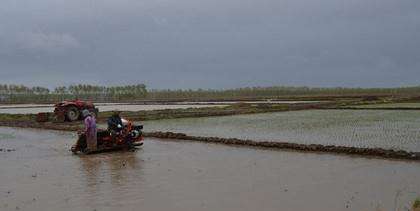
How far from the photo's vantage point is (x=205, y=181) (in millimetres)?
10883

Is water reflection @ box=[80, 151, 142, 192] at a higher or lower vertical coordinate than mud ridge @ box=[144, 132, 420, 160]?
lower

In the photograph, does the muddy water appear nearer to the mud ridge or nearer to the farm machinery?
the farm machinery

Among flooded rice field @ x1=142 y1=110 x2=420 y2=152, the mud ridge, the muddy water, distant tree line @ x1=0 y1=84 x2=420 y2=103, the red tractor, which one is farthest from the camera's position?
distant tree line @ x1=0 y1=84 x2=420 y2=103

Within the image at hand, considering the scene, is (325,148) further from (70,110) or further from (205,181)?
(70,110)

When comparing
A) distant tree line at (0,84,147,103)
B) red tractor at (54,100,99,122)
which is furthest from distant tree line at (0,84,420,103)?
red tractor at (54,100,99,122)

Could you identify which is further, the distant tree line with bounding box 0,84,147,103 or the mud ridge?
the distant tree line with bounding box 0,84,147,103

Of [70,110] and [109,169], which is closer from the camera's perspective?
[109,169]

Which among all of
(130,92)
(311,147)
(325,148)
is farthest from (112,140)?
(130,92)

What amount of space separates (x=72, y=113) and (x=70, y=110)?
0.22m

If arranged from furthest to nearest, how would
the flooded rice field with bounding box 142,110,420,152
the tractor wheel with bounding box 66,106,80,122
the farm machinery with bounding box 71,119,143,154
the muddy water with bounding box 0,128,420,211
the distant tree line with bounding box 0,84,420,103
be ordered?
the distant tree line with bounding box 0,84,420,103, the tractor wheel with bounding box 66,106,80,122, the flooded rice field with bounding box 142,110,420,152, the farm machinery with bounding box 71,119,143,154, the muddy water with bounding box 0,128,420,211

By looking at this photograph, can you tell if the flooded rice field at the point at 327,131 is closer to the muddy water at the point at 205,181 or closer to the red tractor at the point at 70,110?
the muddy water at the point at 205,181

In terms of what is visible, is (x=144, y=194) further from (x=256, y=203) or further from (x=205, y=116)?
(x=205, y=116)

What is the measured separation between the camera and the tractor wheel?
3079cm

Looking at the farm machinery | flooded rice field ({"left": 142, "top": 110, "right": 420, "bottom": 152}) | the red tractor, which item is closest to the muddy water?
the farm machinery
